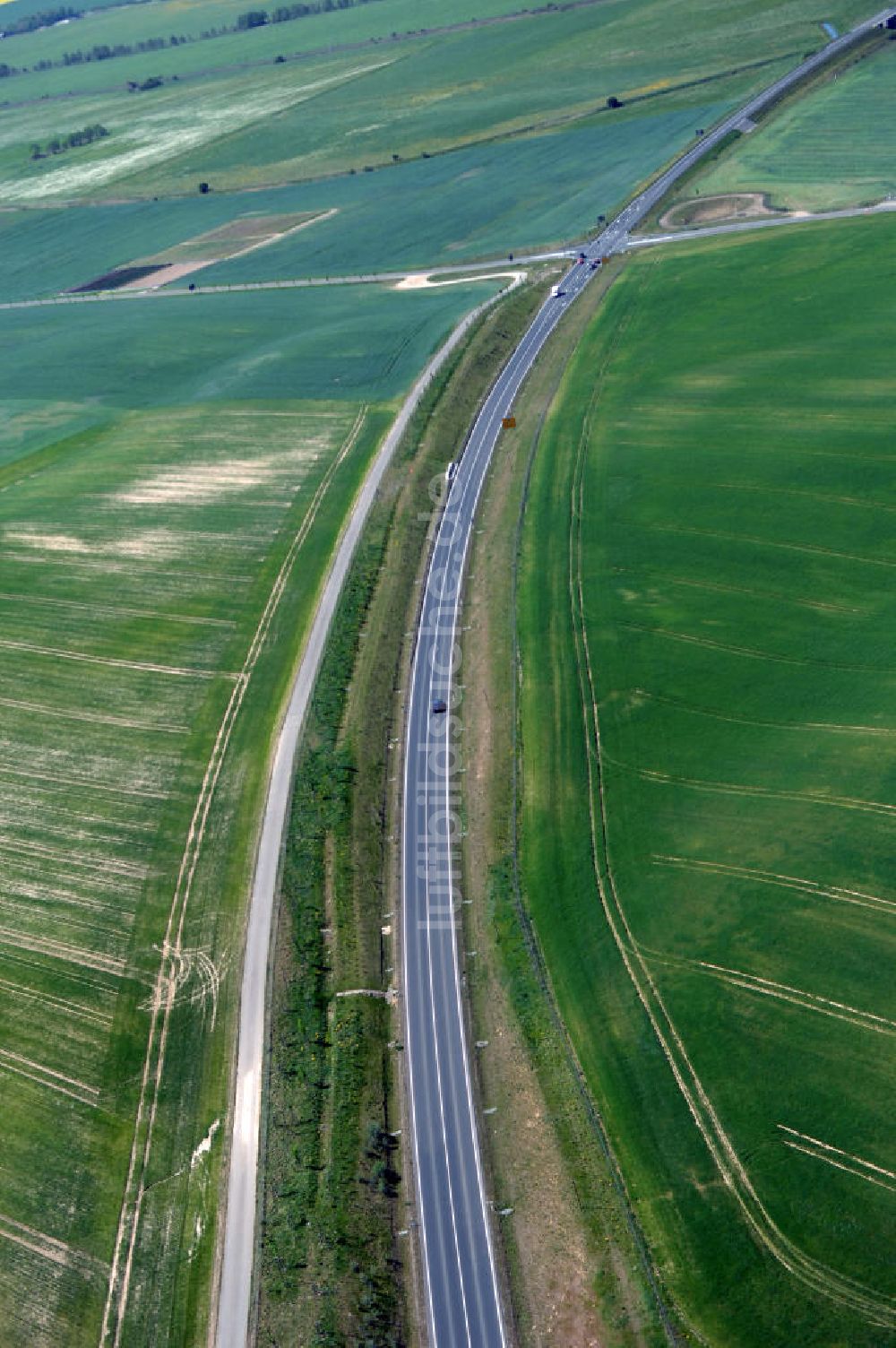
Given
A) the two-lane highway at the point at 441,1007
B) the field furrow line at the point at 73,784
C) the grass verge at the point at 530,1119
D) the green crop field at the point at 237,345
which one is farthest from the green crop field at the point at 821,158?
the field furrow line at the point at 73,784

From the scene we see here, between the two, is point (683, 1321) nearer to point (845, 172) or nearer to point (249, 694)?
point (249, 694)

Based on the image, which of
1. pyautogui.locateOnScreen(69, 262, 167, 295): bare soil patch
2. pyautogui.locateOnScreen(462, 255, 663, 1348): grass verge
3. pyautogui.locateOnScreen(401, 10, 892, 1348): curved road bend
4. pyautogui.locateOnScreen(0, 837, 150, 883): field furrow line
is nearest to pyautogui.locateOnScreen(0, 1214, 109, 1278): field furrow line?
pyautogui.locateOnScreen(401, 10, 892, 1348): curved road bend

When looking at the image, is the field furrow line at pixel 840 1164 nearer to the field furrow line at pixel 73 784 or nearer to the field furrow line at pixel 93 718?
the field furrow line at pixel 73 784

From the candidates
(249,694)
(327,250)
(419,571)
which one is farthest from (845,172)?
(249,694)

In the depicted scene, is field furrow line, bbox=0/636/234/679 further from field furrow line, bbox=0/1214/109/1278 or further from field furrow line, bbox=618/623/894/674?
field furrow line, bbox=0/1214/109/1278

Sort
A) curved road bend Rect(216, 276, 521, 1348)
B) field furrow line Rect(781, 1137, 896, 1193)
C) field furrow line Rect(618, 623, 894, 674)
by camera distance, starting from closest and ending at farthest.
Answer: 1. field furrow line Rect(781, 1137, 896, 1193)
2. curved road bend Rect(216, 276, 521, 1348)
3. field furrow line Rect(618, 623, 894, 674)

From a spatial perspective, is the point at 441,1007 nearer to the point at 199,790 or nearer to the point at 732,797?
the point at 732,797

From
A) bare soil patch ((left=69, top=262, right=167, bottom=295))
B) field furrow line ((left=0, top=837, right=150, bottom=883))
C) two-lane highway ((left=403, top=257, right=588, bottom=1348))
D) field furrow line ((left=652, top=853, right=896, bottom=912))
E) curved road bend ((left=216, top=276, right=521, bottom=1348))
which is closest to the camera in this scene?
two-lane highway ((left=403, top=257, right=588, bottom=1348))
